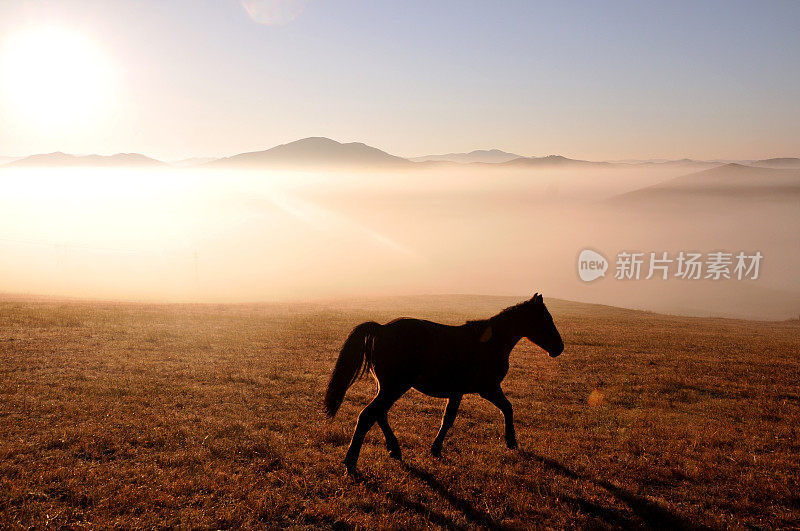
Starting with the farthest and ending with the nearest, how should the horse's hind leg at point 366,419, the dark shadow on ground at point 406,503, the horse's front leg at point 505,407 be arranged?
the horse's front leg at point 505,407 → the horse's hind leg at point 366,419 → the dark shadow on ground at point 406,503

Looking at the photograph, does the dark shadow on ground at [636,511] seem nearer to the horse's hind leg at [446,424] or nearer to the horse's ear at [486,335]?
the horse's hind leg at [446,424]

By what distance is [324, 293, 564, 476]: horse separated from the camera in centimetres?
766

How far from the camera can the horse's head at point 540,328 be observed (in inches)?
361

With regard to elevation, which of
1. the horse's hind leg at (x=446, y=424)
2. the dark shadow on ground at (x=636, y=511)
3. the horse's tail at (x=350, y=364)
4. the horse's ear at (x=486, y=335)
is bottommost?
the dark shadow on ground at (x=636, y=511)

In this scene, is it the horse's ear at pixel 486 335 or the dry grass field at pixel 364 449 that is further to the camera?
the horse's ear at pixel 486 335

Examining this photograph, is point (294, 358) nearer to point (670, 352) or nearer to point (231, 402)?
point (231, 402)

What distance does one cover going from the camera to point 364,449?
8969 mm

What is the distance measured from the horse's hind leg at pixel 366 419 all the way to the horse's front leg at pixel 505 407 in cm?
203

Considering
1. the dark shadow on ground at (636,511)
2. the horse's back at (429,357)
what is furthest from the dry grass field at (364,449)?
the horse's back at (429,357)

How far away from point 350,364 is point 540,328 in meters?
4.19

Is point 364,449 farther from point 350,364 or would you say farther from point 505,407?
point 505,407

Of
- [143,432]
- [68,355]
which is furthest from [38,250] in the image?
[143,432]

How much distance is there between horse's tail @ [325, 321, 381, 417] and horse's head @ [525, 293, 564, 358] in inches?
136

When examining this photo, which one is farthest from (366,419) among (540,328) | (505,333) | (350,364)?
(540,328)
